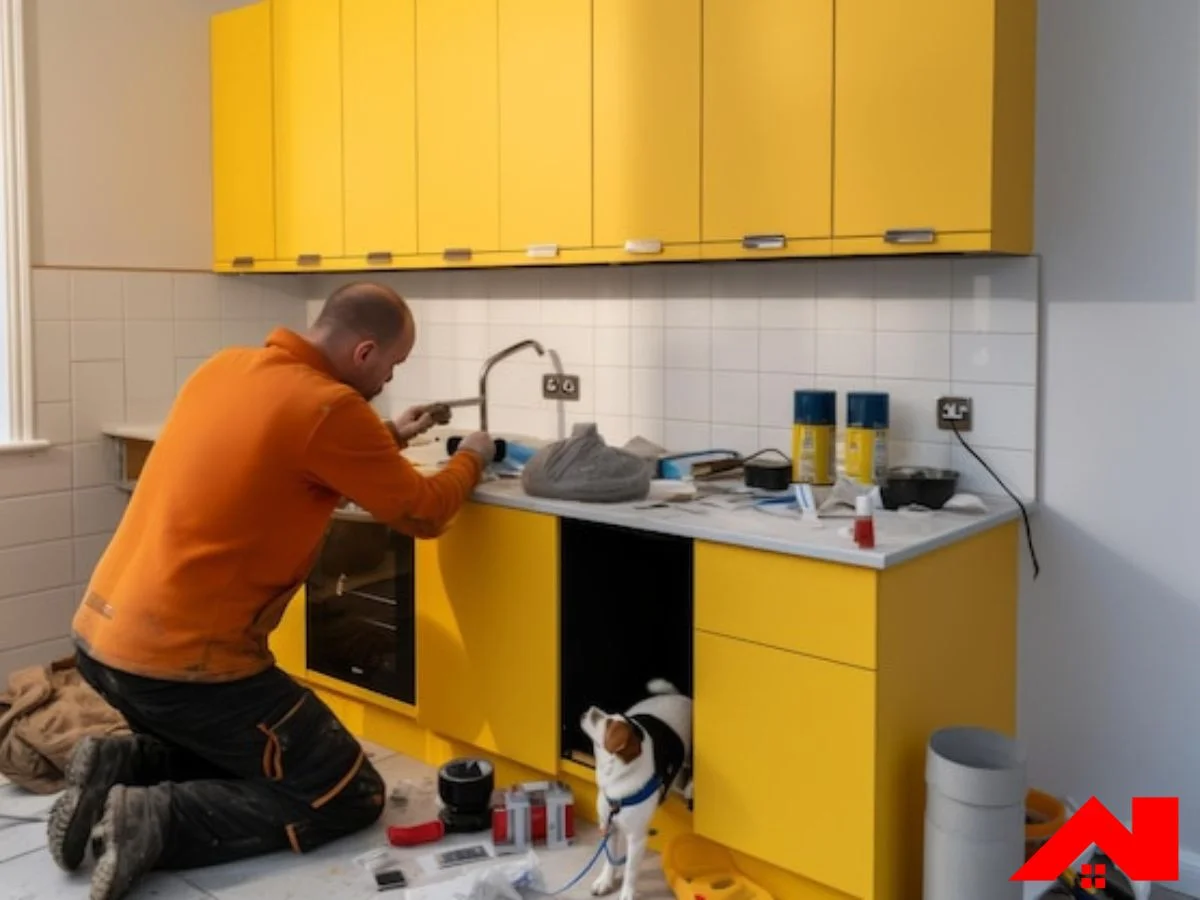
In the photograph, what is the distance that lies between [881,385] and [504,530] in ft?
3.12

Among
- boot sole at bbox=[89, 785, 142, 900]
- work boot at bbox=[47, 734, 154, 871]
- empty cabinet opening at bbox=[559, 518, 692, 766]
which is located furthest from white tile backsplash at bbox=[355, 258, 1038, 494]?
boot sole at bbox=[89, 785, 142, 900]

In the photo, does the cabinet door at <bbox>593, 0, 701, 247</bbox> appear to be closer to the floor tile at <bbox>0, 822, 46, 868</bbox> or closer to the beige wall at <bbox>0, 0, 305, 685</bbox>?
the beige wall at <bbox>0, 0, 305, 685</bbox>

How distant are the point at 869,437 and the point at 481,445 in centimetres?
91

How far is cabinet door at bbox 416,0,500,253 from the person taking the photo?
327 centimetres

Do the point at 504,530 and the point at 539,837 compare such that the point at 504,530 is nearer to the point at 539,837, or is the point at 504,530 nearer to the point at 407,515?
the point at 407,515

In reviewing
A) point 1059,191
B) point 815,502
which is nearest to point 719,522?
point 815,502

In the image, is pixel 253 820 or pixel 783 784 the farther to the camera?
pixel 253 820

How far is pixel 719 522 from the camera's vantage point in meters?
2.50

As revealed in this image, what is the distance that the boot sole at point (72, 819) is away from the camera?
2.57 metres

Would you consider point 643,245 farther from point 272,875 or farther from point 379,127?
point 272,875

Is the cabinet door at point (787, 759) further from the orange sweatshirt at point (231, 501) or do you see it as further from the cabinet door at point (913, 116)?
the cabinet door at point (913, 116)

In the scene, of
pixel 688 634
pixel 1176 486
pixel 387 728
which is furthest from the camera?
pixel 387 728

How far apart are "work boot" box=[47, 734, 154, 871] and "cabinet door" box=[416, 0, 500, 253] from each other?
1.55 m

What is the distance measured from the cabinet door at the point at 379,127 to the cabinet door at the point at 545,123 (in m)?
0.38
